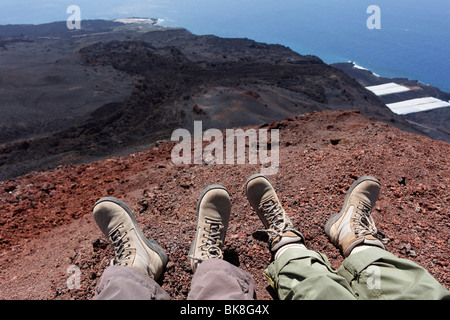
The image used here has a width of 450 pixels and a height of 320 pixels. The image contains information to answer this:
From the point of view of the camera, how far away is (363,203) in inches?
91.0

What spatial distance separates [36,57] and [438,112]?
36268mm

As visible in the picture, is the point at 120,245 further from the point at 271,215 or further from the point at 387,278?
the point at 387,278

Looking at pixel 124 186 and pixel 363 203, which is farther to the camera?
pixel 124 186

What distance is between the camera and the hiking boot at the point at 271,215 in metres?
1.98

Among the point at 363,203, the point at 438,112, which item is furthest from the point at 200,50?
the point at 363,203

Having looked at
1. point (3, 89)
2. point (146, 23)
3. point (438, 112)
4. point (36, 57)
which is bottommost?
point (438, 112)

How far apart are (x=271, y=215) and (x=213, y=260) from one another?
0.75 meters

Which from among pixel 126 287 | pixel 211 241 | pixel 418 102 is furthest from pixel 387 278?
pixel 418 102

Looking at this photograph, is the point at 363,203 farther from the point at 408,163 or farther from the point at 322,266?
the point at 408,163

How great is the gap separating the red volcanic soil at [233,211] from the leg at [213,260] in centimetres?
20

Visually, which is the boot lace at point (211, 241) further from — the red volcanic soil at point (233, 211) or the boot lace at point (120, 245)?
the boot lace at point (120, 245)

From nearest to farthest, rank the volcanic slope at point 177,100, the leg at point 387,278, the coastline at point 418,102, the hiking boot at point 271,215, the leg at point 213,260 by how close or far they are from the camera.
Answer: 1. the leg at point 387,278
2. the leg at point 213,260
3. the hiking boot at point 271,215
4. the volcanic slope at point 177,100
5. the coastline at point 418,102

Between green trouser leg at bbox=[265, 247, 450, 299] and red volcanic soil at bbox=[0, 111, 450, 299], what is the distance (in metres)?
0.35

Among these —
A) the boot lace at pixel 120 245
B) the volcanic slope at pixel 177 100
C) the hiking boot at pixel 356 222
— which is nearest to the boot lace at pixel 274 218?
the hiking boot at pixel 356 222
